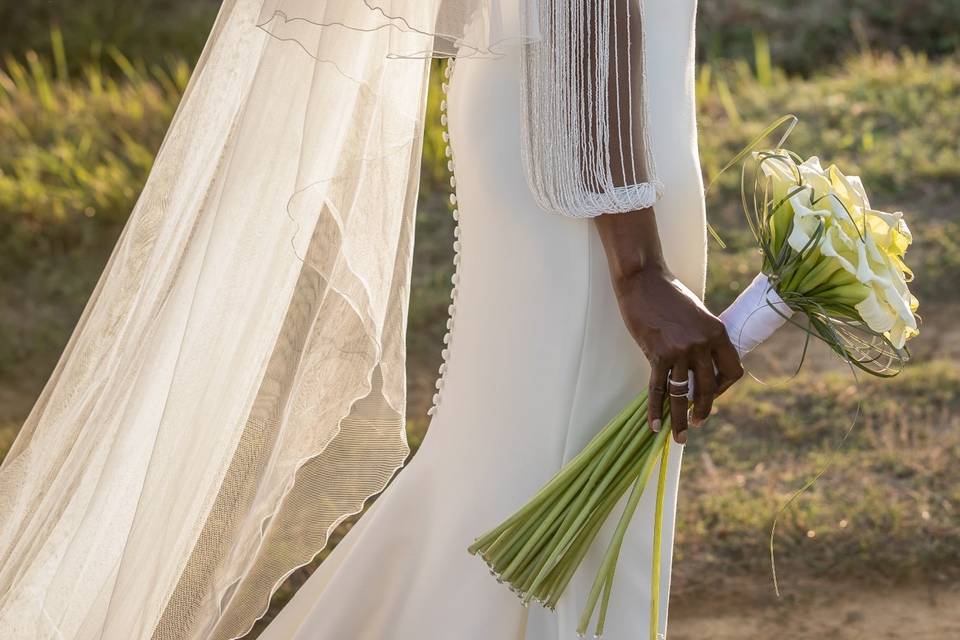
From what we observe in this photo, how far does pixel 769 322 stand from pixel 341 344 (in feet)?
2.71

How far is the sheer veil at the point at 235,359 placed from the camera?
2.27 metres

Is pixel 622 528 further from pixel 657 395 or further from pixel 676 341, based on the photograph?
pixel 676 341

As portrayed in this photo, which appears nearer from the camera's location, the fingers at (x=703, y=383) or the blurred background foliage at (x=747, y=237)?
the fingers at (x=703, y=383)

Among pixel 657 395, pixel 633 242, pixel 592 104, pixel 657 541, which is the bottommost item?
pixel 657 541

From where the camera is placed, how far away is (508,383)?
2266 mm

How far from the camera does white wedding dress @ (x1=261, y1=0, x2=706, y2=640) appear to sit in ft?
7.08

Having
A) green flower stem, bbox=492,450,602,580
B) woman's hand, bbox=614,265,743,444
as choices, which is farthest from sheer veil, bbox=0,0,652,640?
woman's hand, bbox=614,265,743,444

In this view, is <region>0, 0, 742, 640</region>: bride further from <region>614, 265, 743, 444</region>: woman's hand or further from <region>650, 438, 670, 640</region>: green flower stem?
<region>650, 438, 670, 640</region>: green flower stem

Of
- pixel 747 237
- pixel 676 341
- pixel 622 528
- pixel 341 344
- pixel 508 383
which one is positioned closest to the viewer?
pixel 676 341

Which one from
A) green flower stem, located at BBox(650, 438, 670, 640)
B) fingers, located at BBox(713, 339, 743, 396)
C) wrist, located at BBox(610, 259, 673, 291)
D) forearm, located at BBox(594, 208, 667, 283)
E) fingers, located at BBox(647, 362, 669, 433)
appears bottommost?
green flower stem, located at BBox(650, 438, 670, 640)

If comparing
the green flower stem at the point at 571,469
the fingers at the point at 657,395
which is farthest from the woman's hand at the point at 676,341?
the green flower stem at the point at 571,469

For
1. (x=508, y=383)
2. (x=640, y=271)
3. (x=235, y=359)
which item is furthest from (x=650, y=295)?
(x=235, y=359)

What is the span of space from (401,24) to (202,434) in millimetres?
848

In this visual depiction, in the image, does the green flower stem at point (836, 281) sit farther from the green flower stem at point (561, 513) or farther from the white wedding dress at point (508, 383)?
the green flower stem at point (561, 513)
